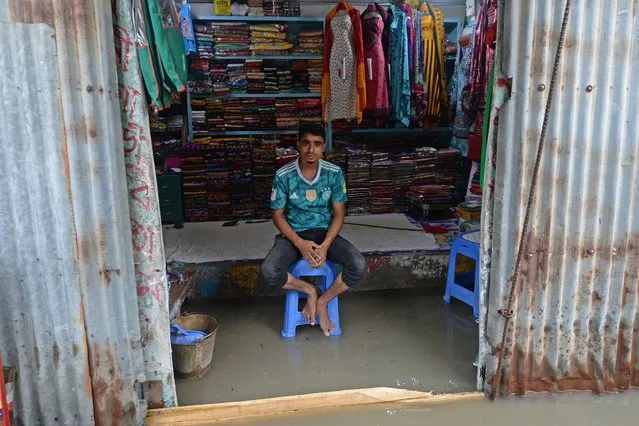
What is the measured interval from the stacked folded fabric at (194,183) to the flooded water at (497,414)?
3397 mm

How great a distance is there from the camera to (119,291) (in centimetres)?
219

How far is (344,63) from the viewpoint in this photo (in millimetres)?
4863

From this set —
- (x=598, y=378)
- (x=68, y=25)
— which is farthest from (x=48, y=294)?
(x=598, y=378)

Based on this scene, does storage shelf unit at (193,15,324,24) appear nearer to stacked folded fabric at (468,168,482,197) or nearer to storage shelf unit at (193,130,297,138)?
storage shelf unit at (193,130,297,138)

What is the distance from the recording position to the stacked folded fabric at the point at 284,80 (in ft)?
18.4

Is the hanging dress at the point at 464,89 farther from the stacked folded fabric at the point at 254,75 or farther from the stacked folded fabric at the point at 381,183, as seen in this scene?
the stacked folded fabric at the point at 254,75

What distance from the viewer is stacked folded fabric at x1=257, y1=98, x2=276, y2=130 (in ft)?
18.5

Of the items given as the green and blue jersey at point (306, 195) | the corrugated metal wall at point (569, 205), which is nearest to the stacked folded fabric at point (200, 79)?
the green and blue jersey at point (306, 195)

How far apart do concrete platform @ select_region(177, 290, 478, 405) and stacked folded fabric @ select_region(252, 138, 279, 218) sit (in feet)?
6.29

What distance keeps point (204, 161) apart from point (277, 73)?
1.25 m

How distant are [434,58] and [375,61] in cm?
66

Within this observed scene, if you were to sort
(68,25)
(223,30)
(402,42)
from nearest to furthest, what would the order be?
1. (68,25)
2. (402,42)
3. (223,30)

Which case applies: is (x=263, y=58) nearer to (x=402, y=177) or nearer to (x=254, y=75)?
(x=254, y=75)

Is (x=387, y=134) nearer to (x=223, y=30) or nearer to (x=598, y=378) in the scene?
(x=223, y=30)
